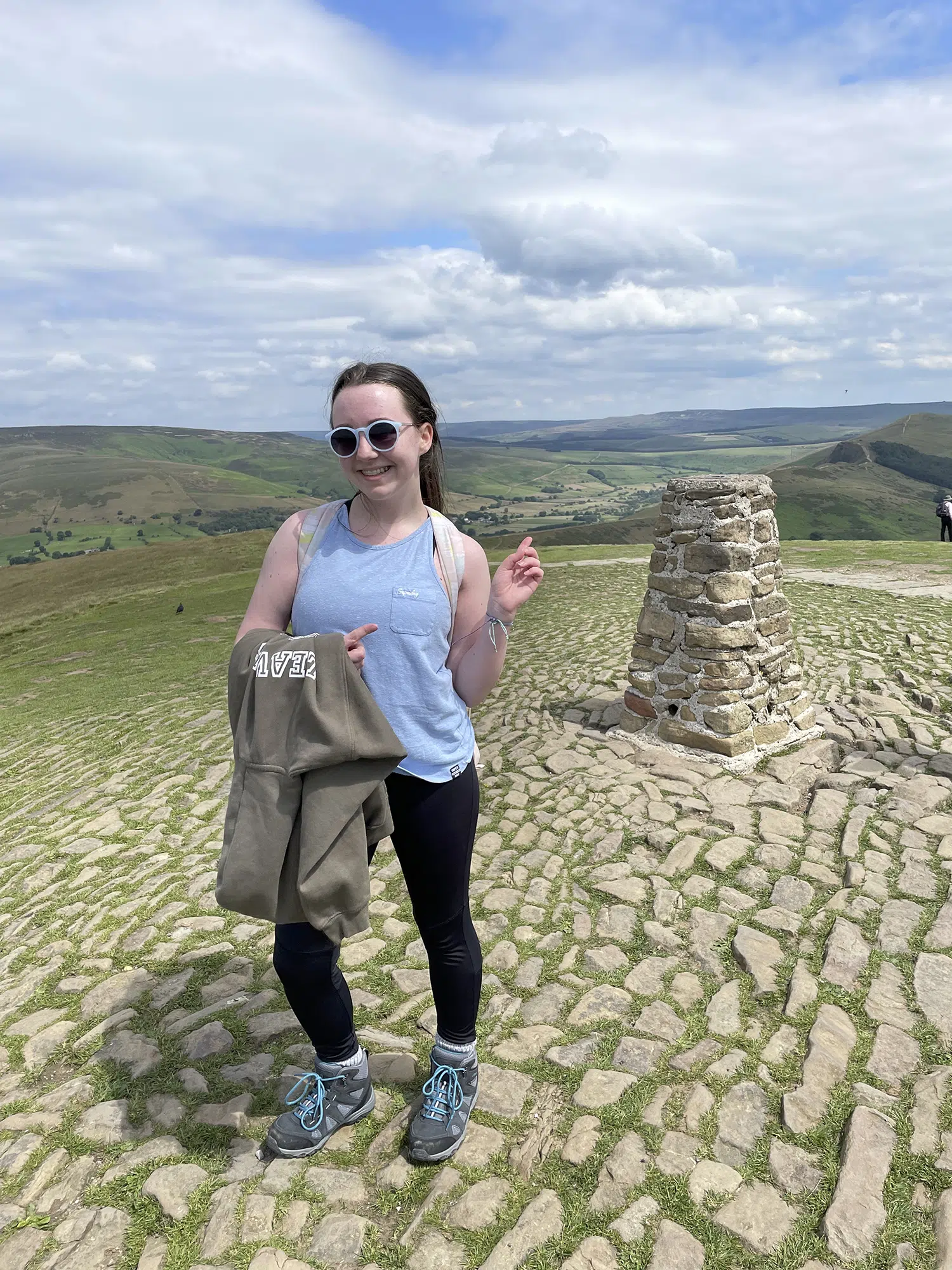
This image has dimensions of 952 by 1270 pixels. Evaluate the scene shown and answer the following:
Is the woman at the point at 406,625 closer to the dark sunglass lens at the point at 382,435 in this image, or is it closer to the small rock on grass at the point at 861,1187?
the dark sunglass lens at the point at 382,435

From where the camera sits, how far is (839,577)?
1973cm

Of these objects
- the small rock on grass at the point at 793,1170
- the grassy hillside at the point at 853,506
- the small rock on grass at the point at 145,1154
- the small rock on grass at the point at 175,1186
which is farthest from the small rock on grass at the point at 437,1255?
the grassy hillside at the point at 853,506

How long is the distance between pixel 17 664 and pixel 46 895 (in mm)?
15090

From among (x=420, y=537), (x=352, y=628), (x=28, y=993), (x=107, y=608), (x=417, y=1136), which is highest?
(x=420, y=537)

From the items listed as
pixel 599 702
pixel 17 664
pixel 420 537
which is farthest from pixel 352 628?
pixel 17 664

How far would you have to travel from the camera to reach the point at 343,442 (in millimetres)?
2883

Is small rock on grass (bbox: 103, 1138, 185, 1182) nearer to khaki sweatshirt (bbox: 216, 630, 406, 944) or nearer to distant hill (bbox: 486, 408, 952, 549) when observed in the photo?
khaki sweatshirt (bbox: 216, 630, 406, 944)

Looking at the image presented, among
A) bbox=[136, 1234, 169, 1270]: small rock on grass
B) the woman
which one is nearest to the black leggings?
the woman

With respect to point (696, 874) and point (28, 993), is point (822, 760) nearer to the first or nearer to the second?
point (696, 874)

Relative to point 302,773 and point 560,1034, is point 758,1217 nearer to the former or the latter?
point 560,1034

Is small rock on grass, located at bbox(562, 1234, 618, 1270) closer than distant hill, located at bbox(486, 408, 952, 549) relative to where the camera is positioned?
Yes

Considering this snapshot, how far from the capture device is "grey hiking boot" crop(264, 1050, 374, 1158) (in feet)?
11.3

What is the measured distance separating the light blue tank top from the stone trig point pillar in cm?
551

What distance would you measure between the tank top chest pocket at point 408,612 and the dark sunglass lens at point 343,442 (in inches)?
22.7
